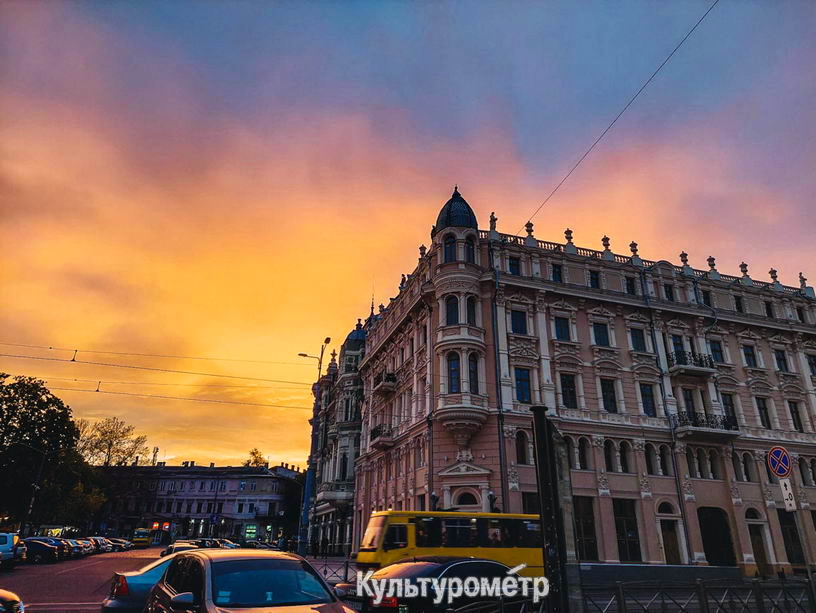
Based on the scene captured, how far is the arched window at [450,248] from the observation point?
33.4 m

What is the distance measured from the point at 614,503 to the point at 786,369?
19810 millimetres

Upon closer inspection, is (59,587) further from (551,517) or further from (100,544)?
(100,544)

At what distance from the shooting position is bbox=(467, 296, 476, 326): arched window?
31927 millimetres

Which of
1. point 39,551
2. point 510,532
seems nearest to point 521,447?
point 510,532

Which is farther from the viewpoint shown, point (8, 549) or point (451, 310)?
point (451, 310)

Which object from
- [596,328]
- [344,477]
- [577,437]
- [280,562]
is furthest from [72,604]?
[344,477]

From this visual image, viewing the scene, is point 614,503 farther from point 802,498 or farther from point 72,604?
point 72,604

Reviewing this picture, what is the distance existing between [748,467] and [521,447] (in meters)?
16.9

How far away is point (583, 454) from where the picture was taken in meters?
30.7

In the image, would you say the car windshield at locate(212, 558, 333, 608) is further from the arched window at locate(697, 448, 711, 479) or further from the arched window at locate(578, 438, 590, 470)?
the arched window at locate(697, 448, 711, 479)

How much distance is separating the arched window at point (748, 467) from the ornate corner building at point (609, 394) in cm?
8

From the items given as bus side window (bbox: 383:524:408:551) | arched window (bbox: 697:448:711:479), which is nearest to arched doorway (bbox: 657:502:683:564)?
arched window (bbox: 697:448:711:479)

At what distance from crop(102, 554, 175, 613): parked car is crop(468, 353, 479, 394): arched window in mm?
21630

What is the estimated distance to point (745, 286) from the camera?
39.7 metres
